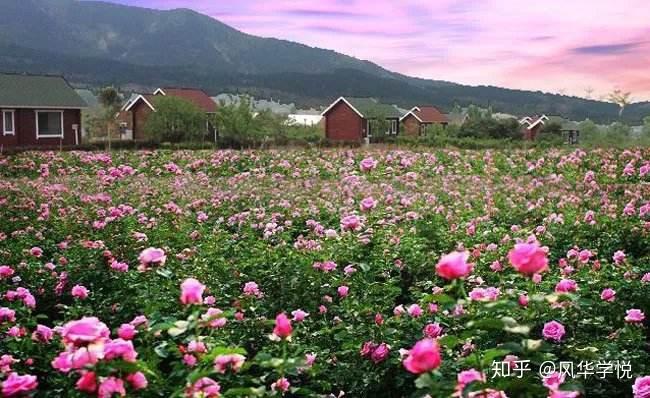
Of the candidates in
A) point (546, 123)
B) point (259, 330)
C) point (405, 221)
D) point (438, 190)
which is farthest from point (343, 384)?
point (546, 123)

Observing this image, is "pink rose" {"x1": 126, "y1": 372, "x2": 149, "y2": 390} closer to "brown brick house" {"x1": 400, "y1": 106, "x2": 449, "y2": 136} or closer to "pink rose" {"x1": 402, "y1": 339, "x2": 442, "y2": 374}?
"pink rose" {"x1": 402, "y1": 339, "x2": 442, "y2": 374}

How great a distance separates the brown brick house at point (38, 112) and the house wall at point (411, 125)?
2593 cm

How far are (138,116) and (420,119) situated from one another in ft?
69.9

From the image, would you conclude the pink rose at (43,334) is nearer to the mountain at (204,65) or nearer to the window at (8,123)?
the window at (8,123)

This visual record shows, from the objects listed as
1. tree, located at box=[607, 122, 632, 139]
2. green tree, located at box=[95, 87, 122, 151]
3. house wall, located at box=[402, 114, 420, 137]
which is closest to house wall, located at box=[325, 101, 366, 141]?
house wall, located at box=[402, 114, 420, 137]

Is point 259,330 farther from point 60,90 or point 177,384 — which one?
point 60,90

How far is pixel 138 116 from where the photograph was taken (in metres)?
40.8

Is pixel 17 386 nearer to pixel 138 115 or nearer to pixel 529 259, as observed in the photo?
pixel 529 259

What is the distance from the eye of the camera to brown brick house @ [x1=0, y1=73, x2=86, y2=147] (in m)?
28.1

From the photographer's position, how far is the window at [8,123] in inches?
1099

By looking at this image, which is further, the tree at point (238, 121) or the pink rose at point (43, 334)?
the tree at point (238, 121)

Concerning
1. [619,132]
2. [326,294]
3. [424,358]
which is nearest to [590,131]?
[619,132]

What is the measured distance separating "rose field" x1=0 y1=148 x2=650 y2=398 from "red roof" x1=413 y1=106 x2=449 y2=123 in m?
A: 46.3

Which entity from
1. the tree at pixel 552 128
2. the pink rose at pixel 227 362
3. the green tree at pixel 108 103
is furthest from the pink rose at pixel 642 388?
the tree at pixel 552 128
